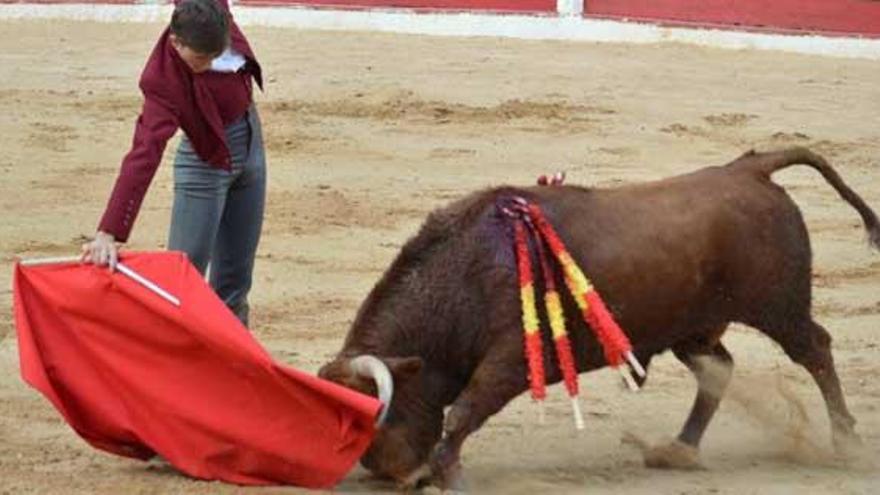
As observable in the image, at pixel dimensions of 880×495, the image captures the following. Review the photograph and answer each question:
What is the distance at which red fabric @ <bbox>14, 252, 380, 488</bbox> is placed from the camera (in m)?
5.35

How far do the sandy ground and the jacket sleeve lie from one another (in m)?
0.66

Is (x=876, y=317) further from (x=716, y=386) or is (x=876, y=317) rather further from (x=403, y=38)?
(x=403, y=38)

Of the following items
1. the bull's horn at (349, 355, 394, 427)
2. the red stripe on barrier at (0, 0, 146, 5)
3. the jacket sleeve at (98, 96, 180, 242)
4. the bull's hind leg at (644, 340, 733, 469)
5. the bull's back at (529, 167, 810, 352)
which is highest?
the jacket sleeve at (98, 96, 180, 242)

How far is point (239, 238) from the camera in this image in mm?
6027

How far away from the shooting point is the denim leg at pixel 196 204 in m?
5.79

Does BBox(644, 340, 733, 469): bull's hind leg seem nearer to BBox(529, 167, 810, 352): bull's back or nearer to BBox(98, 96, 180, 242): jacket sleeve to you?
BBox(529, 167, 810, 352): bull's back

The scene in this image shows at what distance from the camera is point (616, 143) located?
36.7 feet

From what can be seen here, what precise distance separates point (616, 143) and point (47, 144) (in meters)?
2.96

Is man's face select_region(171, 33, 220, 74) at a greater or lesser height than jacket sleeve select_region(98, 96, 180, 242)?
greater

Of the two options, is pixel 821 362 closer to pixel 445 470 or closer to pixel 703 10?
pixel 445 470

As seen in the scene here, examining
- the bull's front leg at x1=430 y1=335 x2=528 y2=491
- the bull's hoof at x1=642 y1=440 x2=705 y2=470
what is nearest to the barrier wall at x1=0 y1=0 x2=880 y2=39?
the bull's hoof at x1=642 y1=440 x2=705 y2=470

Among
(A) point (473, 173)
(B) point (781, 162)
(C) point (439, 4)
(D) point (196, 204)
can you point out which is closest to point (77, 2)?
(C) point (439, 4)

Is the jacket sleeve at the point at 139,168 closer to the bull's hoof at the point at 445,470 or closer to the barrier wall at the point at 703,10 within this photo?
the bull's hoof at the point at 445,470

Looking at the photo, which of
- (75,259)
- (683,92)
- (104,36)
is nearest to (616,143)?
(683,92)
